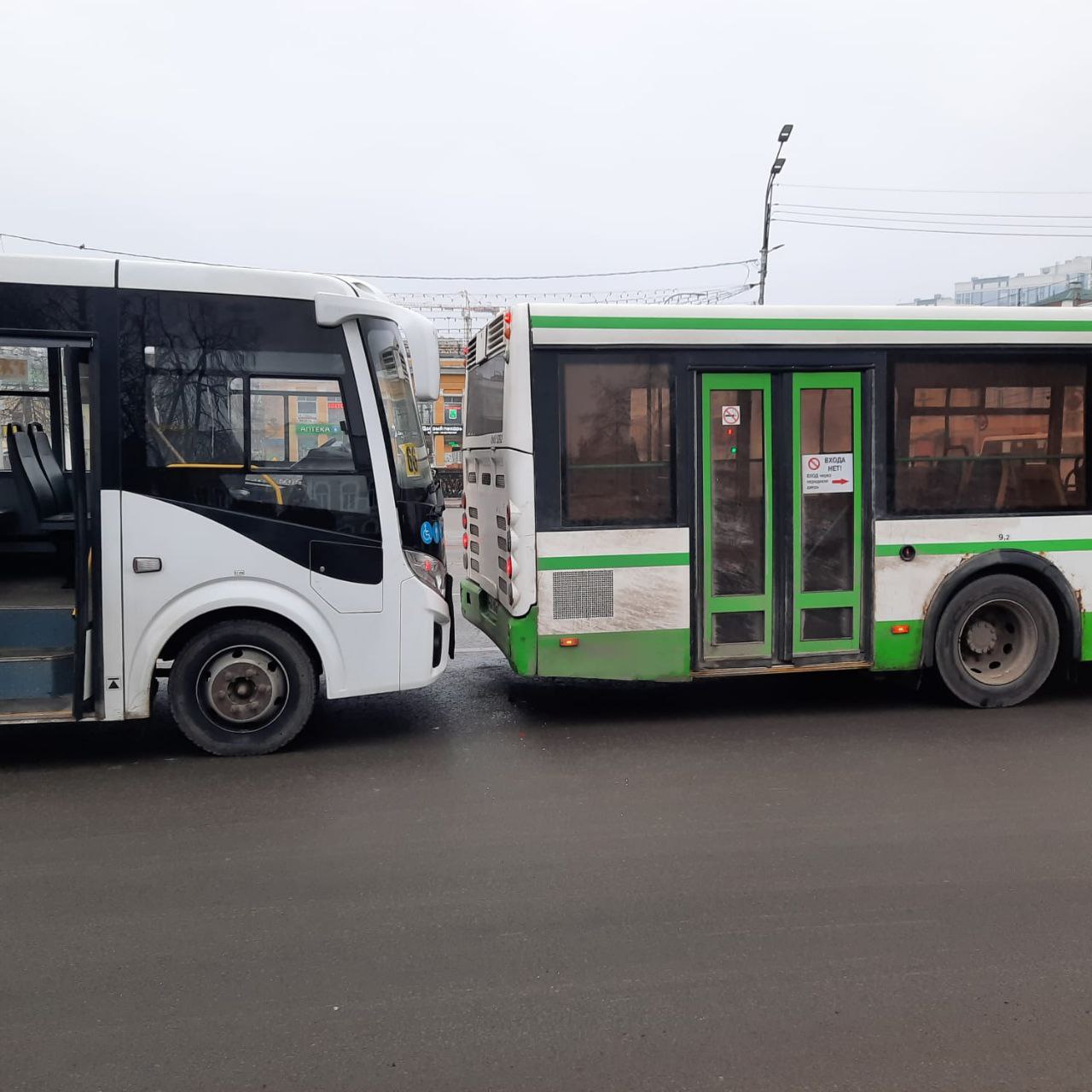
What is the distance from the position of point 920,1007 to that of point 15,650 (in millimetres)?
5424

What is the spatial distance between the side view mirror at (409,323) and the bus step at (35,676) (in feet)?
8.54

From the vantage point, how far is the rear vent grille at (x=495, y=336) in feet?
23.4

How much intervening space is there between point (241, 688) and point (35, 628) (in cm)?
134

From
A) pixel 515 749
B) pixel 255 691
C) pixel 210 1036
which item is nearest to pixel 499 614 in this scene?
pixel 515 749

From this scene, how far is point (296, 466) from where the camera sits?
20.2 feet

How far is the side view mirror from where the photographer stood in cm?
612

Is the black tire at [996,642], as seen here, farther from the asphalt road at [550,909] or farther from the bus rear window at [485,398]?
the bus rear window at [485,398]

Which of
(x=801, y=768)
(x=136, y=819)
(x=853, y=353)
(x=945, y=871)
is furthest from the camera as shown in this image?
(x=853, y=353)

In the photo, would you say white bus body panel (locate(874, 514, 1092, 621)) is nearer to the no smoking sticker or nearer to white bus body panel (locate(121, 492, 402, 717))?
the no smoking sticker

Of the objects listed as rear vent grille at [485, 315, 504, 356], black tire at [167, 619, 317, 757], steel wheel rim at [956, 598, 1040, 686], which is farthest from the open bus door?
steel wheel rim at [956, 598, 1040, 686]

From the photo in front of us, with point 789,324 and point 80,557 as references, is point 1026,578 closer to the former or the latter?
point 789,324

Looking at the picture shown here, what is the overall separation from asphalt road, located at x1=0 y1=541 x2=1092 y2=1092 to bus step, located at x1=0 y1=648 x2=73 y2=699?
0.48 metres

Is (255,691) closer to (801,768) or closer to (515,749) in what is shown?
(515,749)

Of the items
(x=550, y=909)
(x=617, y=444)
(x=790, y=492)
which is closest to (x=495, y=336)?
(x=617, y=444)
